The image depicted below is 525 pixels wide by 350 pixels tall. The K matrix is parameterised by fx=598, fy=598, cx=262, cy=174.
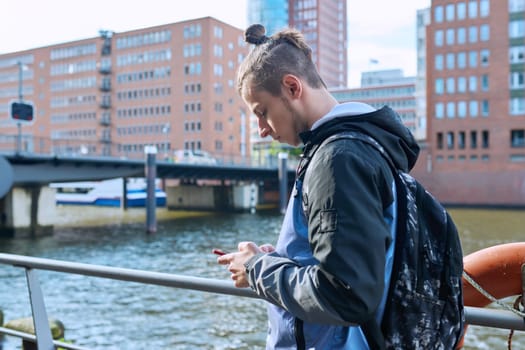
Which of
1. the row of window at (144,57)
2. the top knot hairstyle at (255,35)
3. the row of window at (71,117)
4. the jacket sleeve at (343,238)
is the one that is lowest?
the jacket sleeve at (343,238)

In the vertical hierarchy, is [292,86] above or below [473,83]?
below

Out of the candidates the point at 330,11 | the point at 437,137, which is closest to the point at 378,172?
the point at 437,137

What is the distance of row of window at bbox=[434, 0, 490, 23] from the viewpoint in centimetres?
5953

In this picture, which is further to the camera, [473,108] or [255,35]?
[473,108]

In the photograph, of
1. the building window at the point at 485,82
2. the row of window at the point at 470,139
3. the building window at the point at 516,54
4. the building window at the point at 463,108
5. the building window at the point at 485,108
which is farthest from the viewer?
the building window at the point at 463,108

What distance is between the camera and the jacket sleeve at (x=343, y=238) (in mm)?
1332

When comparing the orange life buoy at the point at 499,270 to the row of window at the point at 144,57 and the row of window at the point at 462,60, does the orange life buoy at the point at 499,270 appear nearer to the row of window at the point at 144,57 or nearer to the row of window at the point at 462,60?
the row of window at the point at 462,60

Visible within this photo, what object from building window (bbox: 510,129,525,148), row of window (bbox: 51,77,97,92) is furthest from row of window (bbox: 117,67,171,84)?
building window (bbox: 510,129,525,148)

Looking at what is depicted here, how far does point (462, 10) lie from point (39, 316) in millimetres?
63743

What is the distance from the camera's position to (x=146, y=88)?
95625 mm

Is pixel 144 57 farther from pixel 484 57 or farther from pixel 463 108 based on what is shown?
pixel 484 57

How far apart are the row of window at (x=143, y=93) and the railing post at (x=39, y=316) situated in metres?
91.9

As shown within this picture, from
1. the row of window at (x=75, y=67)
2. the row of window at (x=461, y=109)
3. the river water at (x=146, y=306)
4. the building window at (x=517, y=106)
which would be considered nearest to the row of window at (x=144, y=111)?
the row of window at (x=75, y=67)

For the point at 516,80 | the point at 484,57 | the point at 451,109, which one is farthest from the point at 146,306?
the point at 484,57
